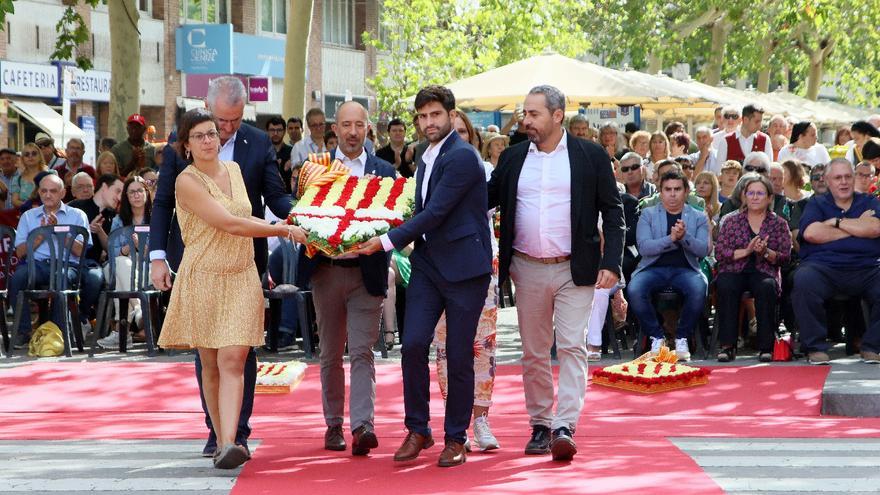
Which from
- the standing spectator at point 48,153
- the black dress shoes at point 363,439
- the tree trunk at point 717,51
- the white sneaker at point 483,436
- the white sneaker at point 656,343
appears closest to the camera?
the black dress shoes at point 363,439

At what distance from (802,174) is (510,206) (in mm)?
7181

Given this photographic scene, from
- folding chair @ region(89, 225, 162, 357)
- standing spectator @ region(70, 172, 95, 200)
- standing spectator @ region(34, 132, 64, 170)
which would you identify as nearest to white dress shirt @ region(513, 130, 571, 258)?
folding chair @ region(89, 225, 162, 357)

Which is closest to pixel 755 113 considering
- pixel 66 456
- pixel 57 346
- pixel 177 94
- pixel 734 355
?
pixel 734 355

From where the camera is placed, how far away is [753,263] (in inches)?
567

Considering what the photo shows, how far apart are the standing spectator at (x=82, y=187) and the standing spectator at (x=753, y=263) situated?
6.73 meters

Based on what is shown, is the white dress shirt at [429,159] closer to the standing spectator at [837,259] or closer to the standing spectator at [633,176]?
the standing spectator at [837,259]

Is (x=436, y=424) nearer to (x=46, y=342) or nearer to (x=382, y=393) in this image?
(x=382, y=393)

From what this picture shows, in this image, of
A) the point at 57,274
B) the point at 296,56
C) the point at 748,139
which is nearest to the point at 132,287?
the point at 57,274

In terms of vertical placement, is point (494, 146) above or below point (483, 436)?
above

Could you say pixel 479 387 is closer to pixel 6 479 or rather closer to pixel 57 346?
pixel 6 479

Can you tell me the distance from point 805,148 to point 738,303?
567 cm

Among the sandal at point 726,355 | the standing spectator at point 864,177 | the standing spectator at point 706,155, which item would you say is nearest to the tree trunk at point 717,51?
the standing spectator at point 706,155

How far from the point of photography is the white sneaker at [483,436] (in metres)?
9.65

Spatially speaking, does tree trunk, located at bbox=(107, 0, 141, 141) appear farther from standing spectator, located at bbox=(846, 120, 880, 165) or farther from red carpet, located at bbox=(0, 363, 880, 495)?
standing spectator, located at bbox=(846, 120, 880, 165)
